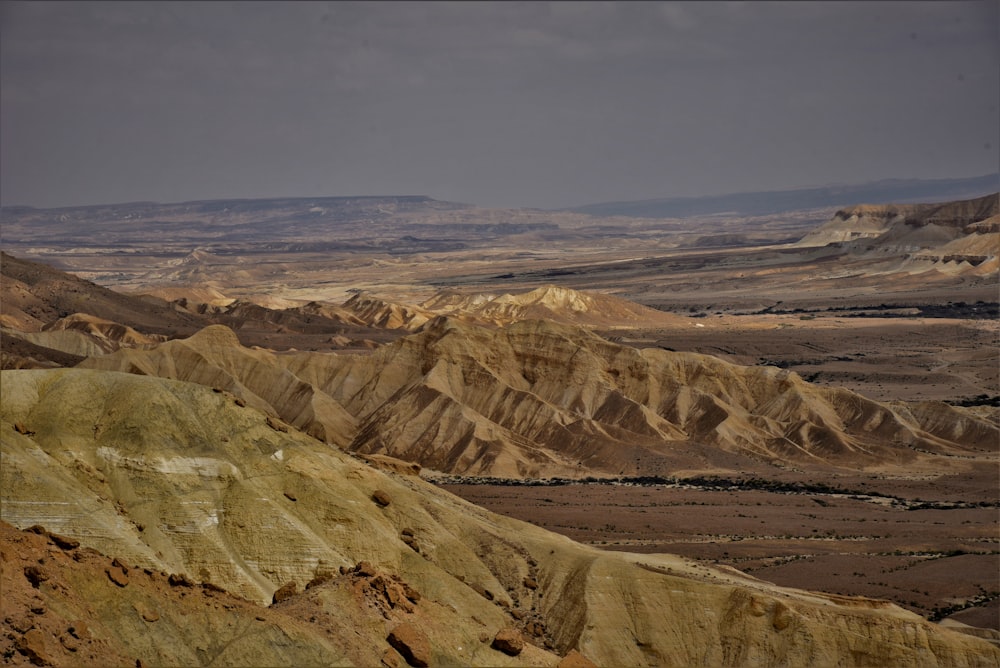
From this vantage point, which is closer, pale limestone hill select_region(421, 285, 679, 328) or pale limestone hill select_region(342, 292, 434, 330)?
pale limestone hill select_region(342, 292, 434, 330)

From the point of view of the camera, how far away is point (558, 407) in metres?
101

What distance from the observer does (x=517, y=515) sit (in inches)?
2790

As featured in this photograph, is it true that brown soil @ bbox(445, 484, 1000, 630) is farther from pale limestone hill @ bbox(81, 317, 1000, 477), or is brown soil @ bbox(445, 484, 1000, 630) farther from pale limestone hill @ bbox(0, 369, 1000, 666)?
pale limestone hill @ bbox(0, 369, 1000, 666)

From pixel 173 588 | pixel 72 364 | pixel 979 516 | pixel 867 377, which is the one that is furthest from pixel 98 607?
pixel 867 377

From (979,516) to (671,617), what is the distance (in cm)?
4093

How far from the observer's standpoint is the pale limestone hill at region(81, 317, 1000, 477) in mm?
93312

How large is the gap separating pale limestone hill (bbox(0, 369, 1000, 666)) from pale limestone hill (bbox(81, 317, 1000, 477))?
1640 inches

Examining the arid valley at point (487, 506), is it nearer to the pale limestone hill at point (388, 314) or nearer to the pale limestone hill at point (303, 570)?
the pale limestone hill at point (303, 570)

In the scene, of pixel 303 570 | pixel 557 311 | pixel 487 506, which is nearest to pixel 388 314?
pixel 557 311

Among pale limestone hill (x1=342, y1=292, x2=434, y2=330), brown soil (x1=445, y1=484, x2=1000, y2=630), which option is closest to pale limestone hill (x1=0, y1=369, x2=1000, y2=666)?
brown soil (x1=445, y1=484, x2=1000, y2=630)

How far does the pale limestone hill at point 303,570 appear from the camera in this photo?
34.2 meters

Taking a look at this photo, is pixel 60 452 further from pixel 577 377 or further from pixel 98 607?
pixel 577 377

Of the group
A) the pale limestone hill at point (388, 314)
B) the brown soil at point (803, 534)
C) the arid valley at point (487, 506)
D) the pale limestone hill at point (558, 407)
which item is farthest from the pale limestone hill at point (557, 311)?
the brown soil at point (803, 534)

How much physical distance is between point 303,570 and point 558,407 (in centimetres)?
5939
